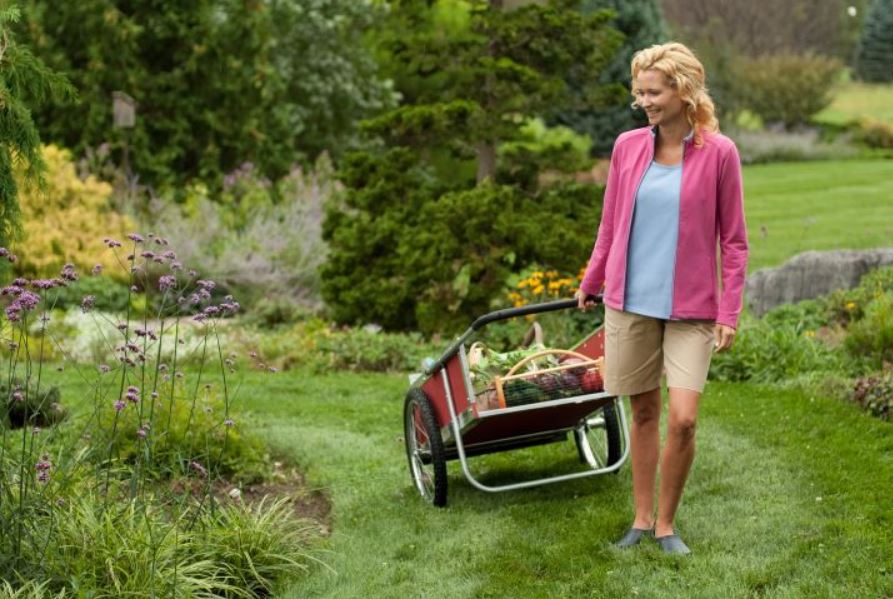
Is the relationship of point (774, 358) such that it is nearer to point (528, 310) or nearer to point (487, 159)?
point (487, 159)

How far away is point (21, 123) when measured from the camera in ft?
17.1

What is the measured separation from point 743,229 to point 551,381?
1185 mm

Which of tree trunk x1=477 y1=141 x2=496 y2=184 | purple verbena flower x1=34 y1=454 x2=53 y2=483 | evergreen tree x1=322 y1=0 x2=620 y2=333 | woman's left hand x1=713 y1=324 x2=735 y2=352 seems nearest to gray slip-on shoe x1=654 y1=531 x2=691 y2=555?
woman's left hand x1=713 y1=324 x2=735 y2=352

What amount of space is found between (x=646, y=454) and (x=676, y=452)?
277mm

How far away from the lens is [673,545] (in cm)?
496

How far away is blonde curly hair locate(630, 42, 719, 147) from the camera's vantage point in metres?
4.55

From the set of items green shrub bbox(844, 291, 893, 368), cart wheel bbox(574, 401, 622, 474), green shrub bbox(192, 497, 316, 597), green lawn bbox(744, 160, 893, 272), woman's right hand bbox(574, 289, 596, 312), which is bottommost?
green lawn bbox(744, 160, 893, 272)

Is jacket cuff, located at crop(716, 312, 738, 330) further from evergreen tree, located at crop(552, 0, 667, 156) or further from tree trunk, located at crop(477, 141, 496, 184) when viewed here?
evergreen tree, located at crop(552, 0, 667, 156)

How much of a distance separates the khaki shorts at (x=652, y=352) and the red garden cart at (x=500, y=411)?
40 centimetres

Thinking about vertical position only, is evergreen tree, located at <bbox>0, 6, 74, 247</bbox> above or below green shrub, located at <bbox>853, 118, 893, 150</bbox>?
above

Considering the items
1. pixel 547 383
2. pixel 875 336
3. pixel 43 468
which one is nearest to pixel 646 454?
pixel 547 383

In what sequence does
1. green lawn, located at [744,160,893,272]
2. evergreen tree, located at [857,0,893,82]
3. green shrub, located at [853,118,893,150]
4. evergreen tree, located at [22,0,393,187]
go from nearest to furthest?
evergreen tree, located at [22,0,393,187] < green lawn, located at [744,160,893,272] < green shrub, located at [853,118,893,150] < evergreen tree, located at [857,0,893,82]

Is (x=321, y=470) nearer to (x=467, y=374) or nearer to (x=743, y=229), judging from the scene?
(x=467, y=374)

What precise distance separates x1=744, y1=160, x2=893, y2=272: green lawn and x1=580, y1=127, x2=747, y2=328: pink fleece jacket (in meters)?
8.52
